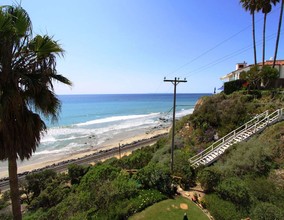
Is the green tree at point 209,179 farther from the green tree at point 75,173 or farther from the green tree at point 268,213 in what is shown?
the green tree at point 75,173

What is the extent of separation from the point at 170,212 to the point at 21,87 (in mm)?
8134

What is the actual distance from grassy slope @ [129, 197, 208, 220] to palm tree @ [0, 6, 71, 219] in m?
5.45

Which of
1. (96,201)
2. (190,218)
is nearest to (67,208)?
(96,201)

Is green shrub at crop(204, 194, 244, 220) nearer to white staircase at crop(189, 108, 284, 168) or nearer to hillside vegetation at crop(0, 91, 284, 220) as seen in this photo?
hillside vegetation at crop(0, 91, 284, 220)

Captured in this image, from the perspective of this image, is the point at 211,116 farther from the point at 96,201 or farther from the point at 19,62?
the point at 19,62

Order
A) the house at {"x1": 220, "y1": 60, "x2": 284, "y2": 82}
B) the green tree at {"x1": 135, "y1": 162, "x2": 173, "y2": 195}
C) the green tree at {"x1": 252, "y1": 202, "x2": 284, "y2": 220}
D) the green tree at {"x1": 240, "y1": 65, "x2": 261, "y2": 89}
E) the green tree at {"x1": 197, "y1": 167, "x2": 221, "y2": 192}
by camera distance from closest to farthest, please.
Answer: the green tree at {"x1": 252, "y1": 202, "x2": 284, "y2": 220} < the green tree at {"x1": 197, "y1": 167, "x2": 221, "y2": 192} < the green tree at {"x1": 135, "y1": 162, "x2": 173, "y2": 195} < the green tree at {"x1": 240, "y1": 65, "x2": 261, "y2": 89} < the house at {"x1": 220, "y1": 60, "x2": 284, "y2": 82}

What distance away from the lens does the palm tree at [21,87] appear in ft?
14.6

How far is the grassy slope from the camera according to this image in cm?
864

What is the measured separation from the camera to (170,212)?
9.01 meters

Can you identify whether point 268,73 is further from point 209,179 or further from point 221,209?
point 221,209

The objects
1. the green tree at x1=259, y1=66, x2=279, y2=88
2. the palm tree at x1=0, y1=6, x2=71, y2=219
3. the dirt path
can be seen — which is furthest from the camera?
the green tree at x1=259, y1=66, x2=279, y2=88

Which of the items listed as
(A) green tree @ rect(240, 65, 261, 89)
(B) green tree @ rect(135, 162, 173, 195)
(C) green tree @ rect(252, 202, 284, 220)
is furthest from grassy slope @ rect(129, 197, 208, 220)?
(A) green tree @ rect(240, 65, 261, 89)

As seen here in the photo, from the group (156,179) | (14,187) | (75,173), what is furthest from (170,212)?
(75,173)

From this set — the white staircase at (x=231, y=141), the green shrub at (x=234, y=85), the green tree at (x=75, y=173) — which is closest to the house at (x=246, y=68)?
the green shrub at (x=234, y=85)
